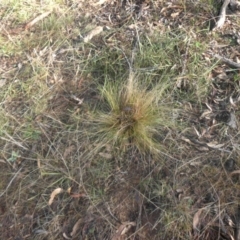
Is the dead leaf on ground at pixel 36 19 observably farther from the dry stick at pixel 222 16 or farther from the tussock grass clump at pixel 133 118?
the dry stick at pixel 222 16

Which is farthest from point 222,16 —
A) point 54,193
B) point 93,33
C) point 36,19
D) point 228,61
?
point 54,193

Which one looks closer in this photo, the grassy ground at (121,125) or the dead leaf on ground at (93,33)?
the grassy ground at (121,125)

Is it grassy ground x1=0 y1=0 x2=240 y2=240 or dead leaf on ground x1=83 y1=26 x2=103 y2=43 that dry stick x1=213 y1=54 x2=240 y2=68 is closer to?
grassy ground x1=0 y1=0 x2=240 y2=240

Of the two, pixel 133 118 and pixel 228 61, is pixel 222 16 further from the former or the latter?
pixel 133 118

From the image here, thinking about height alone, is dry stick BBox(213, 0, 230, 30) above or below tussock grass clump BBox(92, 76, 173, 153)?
above

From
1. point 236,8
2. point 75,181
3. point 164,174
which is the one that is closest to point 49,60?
point 75,181

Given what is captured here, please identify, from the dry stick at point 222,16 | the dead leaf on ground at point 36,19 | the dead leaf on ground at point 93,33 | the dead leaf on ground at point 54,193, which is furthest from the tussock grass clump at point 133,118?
the dead leaf on ground at point 36,19

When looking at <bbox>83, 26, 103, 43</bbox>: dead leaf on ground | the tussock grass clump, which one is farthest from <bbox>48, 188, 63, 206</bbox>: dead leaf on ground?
<bbox>83, 26, 103, 43</bbox>: dead leaf on ground
